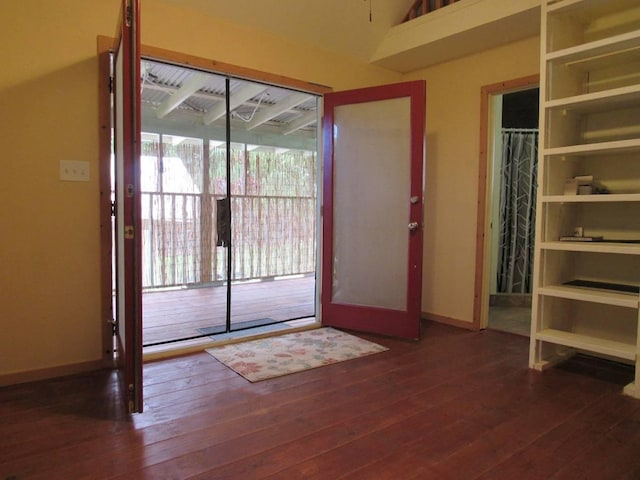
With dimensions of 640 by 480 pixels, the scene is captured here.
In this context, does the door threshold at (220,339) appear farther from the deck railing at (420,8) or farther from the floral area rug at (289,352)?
the deck railing at (420,8)

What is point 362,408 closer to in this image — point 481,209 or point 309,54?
point 481,209

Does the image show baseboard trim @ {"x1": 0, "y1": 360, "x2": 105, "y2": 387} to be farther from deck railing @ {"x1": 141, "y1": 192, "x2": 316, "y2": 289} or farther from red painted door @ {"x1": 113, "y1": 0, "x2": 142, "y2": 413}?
deck railing @ {"x1": 141, "y1": 192, "x2": 316, "y2": 289}

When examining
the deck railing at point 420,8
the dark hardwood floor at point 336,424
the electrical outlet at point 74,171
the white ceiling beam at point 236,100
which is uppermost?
the deck railing at point 420,8

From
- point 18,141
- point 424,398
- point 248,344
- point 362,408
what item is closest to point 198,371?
point 248,344

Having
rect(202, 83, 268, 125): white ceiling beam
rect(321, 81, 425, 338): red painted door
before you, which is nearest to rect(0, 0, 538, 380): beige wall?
rect(321, 81, 425, 338): red painted door

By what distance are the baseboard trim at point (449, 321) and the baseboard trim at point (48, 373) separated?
2.83 meters

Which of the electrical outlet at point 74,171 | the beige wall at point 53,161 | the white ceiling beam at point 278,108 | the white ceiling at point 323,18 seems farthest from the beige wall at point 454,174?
the electrical outlet at point 74,171

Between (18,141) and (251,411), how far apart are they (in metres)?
1.97

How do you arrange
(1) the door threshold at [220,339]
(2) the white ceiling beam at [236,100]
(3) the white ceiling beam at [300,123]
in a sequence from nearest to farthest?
1. (1) the door threshold at [220,339]
2. (2) the white ceiling beam at [236,100]
3. (3) the white ceiling beam at [300,123]

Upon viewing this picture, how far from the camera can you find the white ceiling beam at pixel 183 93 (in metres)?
4.48

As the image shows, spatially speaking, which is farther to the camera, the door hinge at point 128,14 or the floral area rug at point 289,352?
the floral area rug at point 289,352

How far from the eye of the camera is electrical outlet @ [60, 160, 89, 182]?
2467 millimetres

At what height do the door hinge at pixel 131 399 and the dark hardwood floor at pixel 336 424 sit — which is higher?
the door hinge at pixel 131 399

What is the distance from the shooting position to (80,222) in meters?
2.53
